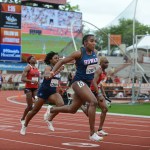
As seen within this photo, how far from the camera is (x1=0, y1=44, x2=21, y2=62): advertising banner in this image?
55.2 metres

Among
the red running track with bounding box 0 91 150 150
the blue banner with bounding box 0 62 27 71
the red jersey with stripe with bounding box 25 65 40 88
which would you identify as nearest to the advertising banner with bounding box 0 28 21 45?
the blue banner with bounding box 0 62 27 71

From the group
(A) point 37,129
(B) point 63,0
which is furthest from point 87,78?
(B) point 63,0

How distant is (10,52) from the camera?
183 feet

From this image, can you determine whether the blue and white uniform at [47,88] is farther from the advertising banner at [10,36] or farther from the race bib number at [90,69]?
the advertising banner at [10,36]

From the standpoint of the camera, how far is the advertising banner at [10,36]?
55.2 metres

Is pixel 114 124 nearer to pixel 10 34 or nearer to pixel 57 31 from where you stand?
pixel 10 34

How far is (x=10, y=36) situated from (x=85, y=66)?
4614cm

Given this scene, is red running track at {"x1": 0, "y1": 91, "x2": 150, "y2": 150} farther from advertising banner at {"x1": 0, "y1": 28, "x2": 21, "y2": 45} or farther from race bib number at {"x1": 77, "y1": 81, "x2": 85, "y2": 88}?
advertising banner at {"x1": 0, "y1": 28, "x2": 21, "y2": 45}

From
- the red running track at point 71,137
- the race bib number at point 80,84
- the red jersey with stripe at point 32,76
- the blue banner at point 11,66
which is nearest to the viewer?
the red running track at point 71,137

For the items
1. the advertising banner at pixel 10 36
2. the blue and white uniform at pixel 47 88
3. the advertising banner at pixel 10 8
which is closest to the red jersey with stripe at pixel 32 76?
the blue and white uniform at pixel 47 88

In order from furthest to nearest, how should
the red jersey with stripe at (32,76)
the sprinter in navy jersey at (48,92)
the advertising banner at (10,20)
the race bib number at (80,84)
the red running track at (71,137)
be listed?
the advertising banner at (10,20) < the red jersey with stripe at (32,76) < the sprinter in navy jersey at (48,92) < the race bib number at (80,84) < the red running track at (71,137)

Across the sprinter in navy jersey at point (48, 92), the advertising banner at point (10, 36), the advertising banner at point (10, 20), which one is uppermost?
the advertising banner at point (10, 20)

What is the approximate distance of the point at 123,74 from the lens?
4478 cm

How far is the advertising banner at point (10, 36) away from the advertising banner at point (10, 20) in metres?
0.43
